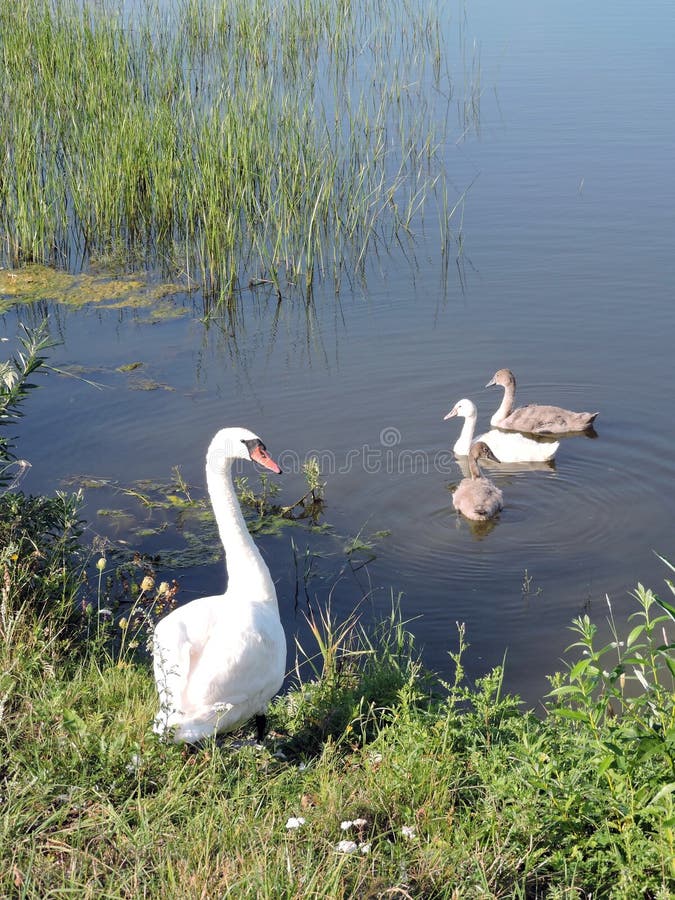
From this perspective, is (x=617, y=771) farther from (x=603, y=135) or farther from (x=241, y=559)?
(x=603, y=135)

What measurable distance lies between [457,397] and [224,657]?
5815mm

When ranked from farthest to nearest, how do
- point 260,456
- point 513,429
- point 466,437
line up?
point 513,429
point 466,437
point 260,456

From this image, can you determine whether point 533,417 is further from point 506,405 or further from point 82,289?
point 82,289

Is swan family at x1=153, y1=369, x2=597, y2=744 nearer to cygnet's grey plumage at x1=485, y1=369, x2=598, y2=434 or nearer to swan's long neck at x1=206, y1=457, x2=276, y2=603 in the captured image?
swan's long neck at x1=206, y1=457, x2=276, y2=603

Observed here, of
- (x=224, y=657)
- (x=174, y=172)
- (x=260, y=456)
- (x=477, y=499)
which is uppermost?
(x=174, y=172)

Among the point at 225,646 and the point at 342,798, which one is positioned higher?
the point at 225,646

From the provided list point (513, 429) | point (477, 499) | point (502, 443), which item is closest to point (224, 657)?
point (477, 499)

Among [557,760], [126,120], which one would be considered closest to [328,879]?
[557,760]

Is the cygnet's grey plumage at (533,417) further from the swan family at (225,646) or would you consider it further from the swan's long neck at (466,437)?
the swan family at (225,646)

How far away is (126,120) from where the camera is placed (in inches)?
460

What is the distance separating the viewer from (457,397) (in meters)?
9.59

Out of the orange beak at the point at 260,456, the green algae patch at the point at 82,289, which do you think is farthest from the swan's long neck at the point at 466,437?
the orange beak at the point at 260,456

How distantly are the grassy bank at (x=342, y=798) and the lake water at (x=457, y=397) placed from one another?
179cm

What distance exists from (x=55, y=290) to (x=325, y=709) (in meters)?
8.09
